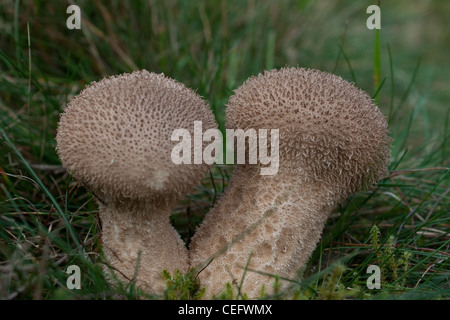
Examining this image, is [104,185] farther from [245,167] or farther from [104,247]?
[245,167]

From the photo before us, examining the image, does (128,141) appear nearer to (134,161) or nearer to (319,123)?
(134,161)

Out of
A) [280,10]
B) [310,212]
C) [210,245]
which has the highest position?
[280,10]

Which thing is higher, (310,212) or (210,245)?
(310,212)

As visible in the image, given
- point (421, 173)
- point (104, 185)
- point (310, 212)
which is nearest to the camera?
point (104, 185)

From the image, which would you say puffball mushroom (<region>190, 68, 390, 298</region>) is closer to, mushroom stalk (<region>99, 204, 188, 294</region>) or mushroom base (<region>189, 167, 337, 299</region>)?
mushroom base (<region>189, 167, 337, 299</region>)

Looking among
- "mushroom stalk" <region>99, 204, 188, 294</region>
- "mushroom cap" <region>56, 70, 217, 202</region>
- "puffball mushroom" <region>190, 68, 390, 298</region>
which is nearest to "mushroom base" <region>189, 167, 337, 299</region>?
"puffball mushroom" <region>190, 68, 390, 298</region>

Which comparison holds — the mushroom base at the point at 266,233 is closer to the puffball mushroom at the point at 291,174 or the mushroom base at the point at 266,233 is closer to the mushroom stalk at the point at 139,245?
the puffball mushroom at the point at 291,174

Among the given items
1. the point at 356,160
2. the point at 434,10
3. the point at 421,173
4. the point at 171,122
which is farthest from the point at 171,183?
the point at 434,10
